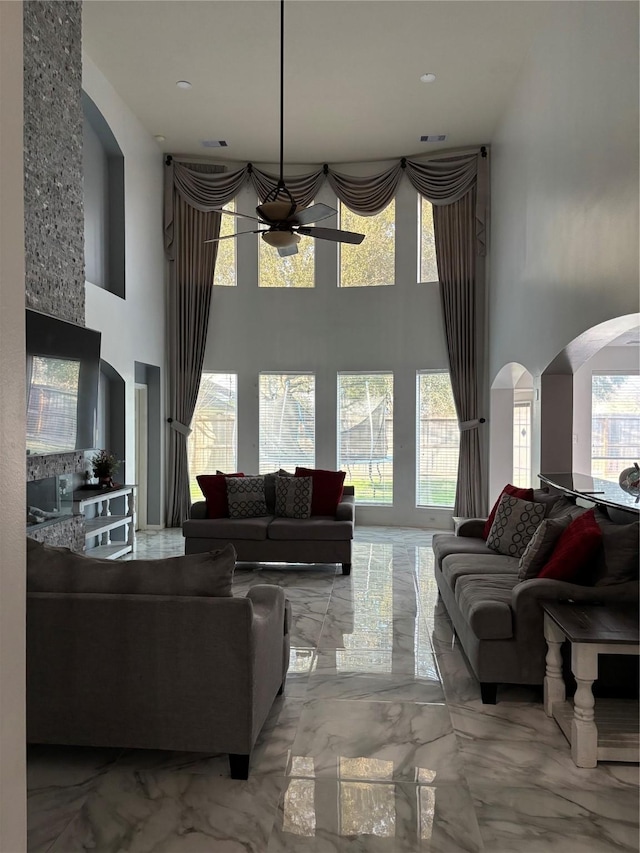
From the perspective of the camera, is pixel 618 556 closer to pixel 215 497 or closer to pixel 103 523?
pixel 215 497

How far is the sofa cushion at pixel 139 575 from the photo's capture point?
2805mm

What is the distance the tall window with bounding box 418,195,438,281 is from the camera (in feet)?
30.1

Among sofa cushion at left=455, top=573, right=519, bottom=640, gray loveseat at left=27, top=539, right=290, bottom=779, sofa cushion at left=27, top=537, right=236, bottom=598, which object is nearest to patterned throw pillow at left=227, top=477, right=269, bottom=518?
sofa cushion at left=455, top=573, right=519, bottom=640

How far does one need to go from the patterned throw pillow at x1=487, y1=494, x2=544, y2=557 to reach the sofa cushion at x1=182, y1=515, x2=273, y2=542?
7.78ft

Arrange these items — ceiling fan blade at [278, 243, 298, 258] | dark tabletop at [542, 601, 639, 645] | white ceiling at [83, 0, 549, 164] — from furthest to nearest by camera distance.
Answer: ceiling fan blade at [278, 243, 298, 258], white ceiling at [83, 0, 549, 164], dark tabletop at [542, 601, 639, 645]

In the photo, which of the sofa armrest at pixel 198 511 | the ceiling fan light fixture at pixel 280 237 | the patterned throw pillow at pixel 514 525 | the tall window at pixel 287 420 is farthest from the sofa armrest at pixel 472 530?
the tall window at pixel 287 420

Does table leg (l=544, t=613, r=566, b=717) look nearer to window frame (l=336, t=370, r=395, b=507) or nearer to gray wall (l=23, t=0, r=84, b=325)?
gray wall (l=23, t=0, r=84, b=325)

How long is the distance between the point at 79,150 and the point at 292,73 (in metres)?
2.67

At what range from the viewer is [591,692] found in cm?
292

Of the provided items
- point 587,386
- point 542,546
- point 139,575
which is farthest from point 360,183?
point 139,575

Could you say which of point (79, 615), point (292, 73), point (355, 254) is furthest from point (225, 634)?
point (355, 254)

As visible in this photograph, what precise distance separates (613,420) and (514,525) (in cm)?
573

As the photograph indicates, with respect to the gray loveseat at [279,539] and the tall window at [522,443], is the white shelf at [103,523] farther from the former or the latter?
the tall window at [522,443]

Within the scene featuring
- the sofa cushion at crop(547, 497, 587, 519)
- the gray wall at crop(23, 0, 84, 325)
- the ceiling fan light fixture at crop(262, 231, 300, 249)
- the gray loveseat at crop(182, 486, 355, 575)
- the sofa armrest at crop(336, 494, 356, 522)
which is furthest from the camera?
the sofa armrest at crop(336, 494, 356, 522)
